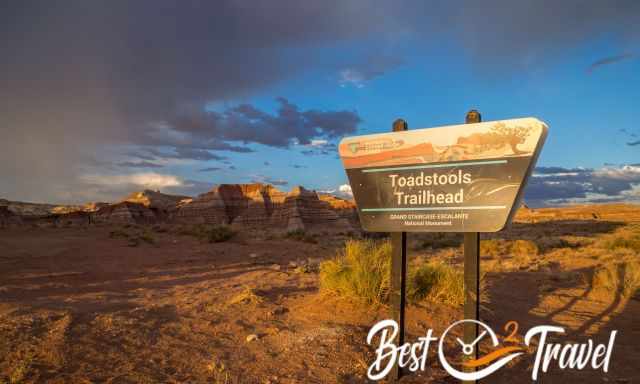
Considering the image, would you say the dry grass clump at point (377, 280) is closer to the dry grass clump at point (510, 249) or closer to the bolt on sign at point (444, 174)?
the bolt on sign at point (444, 174)

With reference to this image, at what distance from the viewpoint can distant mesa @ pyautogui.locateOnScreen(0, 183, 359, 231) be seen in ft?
176

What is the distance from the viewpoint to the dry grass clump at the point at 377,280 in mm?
6953

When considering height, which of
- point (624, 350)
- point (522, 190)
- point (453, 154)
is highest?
point (453, 154)

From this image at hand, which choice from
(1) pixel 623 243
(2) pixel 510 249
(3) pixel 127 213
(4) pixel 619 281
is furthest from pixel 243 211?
(4) pixel 619 281

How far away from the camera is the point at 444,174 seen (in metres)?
4.57

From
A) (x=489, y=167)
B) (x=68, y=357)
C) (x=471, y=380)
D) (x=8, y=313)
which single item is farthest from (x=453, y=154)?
(x=8, y=313)

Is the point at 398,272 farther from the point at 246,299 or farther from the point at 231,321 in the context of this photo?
the point at 246,299

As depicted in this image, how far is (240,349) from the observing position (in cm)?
523

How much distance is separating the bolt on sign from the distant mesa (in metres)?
45.3

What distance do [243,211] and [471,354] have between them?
59111 mm

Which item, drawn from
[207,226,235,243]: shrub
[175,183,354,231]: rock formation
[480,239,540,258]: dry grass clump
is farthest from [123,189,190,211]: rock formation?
[480,239,540,258]: dry grass clump

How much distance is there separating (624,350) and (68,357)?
7.52 m

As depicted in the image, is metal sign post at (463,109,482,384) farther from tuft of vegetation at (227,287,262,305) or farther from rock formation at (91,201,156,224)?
rock formation at (91,201,156,224)

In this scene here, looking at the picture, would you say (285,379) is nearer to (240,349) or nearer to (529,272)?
(240,349)
